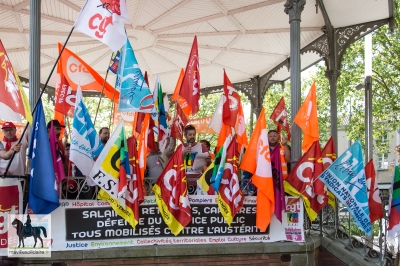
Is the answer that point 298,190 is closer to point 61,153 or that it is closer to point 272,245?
point 272,245

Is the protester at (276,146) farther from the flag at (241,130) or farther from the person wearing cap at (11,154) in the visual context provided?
the person wearing cap at (11,154)

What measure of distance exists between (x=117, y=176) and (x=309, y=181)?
334 cm

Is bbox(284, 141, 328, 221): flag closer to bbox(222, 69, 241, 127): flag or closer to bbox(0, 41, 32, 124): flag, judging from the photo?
bbox(222, 69, 241, 127): flag

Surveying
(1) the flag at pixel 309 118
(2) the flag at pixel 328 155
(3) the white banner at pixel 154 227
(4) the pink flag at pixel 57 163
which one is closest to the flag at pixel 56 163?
(4) the pink flag at pixel 57 163

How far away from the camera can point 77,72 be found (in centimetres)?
881

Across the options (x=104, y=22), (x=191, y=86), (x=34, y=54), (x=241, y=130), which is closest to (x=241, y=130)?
(x=241, y=130)

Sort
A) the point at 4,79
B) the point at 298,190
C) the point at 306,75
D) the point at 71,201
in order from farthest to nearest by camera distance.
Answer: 1. the point at 306,75
2. the point at 298,190
3. the point at 71,201
4. the point at 4,79

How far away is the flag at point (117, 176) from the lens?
6.57 meters

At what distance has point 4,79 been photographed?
6.01 m

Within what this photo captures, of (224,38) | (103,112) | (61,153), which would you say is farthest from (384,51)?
(103,112)

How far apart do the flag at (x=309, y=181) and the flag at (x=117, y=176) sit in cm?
282

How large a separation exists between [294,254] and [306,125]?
7.75 ft

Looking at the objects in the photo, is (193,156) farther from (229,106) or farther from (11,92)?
(11,92)

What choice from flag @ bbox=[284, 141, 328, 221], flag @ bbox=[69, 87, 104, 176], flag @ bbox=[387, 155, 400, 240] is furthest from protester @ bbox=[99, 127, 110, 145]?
flag @ bbox=[387, 155, 400, 240]
